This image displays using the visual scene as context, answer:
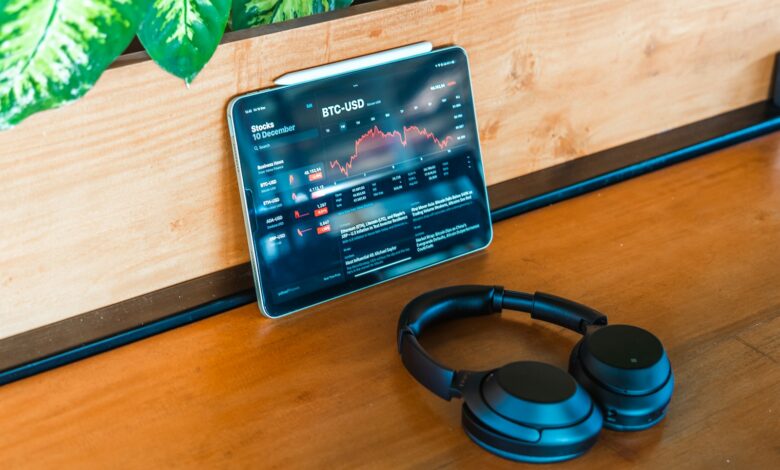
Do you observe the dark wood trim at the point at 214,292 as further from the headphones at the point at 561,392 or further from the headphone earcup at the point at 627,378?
the headphone earcup at the point at 627,378

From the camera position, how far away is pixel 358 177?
0.86 meters

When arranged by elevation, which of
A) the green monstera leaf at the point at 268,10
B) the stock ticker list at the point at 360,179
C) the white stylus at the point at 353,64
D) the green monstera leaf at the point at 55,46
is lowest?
the stock ticker list at the point at 360,179

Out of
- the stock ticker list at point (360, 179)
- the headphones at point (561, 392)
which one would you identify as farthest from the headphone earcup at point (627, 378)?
the stock ticker list at point (360, 179)

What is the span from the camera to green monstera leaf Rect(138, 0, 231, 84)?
0.72 meters

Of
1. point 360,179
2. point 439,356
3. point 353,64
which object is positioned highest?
point 353,64

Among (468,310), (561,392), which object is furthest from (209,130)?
(561,392)

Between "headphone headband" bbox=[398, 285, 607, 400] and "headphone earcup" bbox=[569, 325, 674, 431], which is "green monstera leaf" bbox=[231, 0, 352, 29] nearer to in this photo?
"headphone headband" bbox=[398, 285, 607, 400]

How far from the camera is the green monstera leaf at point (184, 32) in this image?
2.37ft

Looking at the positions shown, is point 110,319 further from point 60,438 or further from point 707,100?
point 707,100

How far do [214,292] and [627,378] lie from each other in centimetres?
42

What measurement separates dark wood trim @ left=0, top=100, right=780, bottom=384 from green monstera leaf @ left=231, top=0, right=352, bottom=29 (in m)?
0.25

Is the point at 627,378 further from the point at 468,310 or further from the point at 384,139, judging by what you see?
the point at 384,139

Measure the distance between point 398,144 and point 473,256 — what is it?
159mm

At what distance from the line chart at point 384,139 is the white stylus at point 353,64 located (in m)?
0.07
